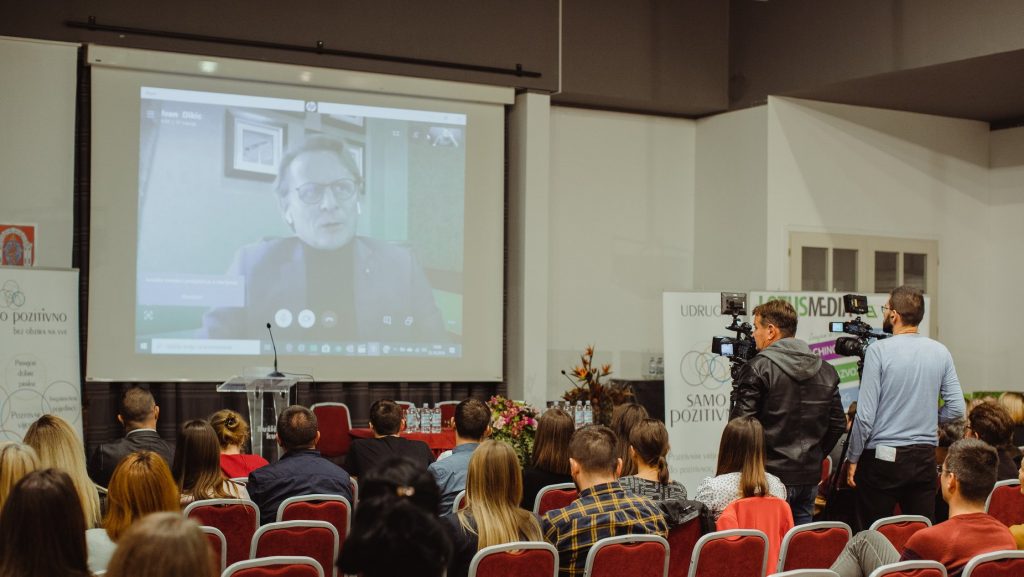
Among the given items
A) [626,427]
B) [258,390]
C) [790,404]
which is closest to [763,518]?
[790,404]

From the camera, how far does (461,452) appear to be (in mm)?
4602

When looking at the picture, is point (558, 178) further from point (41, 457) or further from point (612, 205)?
point (41, 457)

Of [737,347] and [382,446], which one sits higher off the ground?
[737,347]

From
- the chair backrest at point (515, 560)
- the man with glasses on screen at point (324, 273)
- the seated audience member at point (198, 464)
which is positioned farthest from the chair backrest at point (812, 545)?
the man with glasses on screen at point (324, 273)

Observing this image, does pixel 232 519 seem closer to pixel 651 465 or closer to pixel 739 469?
pixel 651 465

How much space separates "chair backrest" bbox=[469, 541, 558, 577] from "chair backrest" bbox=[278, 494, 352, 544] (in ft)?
3.46

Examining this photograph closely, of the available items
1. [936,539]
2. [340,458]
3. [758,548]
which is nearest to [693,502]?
[758,548]

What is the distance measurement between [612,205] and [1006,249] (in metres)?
3.63

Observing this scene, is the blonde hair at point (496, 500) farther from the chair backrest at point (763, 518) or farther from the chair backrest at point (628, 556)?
the chair backrest at point (763, 518)

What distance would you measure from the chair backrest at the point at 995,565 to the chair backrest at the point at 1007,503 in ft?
5.55

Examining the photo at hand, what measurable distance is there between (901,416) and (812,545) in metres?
1.42

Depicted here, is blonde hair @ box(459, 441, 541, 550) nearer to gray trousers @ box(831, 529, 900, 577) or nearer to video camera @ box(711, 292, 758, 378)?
gray trousers @ box(831, 529, 900, 577)

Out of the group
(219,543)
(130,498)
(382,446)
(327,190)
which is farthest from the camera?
(327,190)

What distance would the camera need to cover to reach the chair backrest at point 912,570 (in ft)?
9.04
